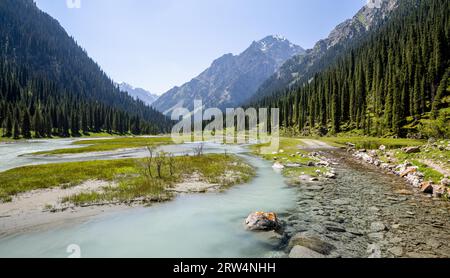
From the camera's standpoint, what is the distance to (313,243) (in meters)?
11.2

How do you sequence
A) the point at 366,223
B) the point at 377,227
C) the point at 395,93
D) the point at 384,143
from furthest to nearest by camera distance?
the point at 395,93
the point at 384,143
the point at 366,223
the point at 377,227

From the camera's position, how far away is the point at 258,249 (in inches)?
441

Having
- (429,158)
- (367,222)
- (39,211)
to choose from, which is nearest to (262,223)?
(367,222)

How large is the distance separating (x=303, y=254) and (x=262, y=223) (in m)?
3.42

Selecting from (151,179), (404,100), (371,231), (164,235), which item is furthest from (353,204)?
(404,100)

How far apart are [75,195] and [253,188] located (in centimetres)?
1553

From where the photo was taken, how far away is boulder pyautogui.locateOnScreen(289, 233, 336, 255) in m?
10.7

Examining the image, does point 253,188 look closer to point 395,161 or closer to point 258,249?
point 258,249

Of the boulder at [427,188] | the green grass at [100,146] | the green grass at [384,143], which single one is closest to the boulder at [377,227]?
the boulder at [427,188]

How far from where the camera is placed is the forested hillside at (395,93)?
65750mm

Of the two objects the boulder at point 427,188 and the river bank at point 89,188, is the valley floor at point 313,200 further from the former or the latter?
the boulder at point 427,188

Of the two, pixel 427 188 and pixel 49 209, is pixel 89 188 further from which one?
pixel 427 188

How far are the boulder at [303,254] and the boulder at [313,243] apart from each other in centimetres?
32
